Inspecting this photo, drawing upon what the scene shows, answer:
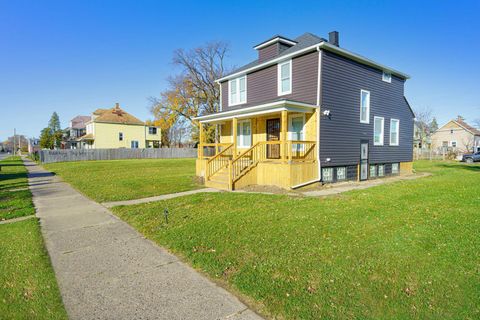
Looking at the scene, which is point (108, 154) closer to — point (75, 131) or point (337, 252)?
point (75, 131)

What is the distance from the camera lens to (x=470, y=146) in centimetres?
4694

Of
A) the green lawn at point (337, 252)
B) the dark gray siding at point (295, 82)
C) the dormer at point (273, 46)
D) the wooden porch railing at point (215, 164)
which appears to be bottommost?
the green lawn at point (337, 252)

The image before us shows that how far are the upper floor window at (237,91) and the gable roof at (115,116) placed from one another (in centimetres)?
3211

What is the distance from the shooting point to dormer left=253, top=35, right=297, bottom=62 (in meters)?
14.2

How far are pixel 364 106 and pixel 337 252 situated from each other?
11584 millimetres

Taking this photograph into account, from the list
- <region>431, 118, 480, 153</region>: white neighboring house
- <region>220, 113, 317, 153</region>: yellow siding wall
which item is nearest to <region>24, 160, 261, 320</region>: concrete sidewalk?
<region>220, 113, 317, 153</region>: yellow siding wall

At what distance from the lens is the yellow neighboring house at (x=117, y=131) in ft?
136

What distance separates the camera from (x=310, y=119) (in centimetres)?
1170

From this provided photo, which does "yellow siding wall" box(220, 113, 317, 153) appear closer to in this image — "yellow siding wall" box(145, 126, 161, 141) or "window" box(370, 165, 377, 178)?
"window" box(370, 165, 377, 178)

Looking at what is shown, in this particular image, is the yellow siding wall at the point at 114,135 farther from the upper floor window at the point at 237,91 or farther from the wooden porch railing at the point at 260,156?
the wooden porch railing at the point at 260,156

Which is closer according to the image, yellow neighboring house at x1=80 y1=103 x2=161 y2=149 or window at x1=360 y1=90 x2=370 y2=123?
window at x1=360 y1=90 x2=370 y2=123

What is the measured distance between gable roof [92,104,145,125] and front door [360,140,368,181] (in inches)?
1538

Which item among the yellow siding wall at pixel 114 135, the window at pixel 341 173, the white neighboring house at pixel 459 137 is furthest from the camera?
the white neighboring house at pixel 459 137

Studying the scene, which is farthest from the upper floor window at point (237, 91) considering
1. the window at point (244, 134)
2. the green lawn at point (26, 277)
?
the green lawn at point (26, 277)
